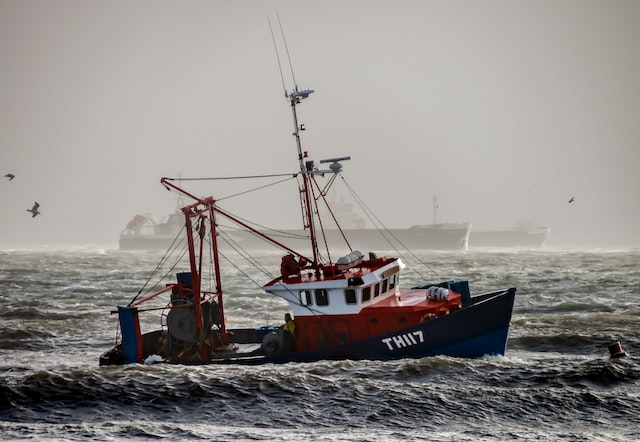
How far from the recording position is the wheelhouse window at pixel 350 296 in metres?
25.2

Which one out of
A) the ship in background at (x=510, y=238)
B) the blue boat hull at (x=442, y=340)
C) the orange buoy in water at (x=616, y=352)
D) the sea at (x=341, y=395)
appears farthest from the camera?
the ship in background at (x=510, y=238)

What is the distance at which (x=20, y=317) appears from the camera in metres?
40.8

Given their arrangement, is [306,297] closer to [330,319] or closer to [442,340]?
[330,319]

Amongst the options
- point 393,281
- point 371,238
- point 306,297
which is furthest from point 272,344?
point 371,238

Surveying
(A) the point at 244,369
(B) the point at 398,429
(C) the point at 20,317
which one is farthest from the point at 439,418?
(C) the point at 20,317

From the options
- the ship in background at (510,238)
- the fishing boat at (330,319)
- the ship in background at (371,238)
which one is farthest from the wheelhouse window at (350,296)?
the ship in background at (510,238)

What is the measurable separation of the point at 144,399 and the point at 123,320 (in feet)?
18.9

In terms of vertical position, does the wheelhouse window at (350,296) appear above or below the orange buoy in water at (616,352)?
above

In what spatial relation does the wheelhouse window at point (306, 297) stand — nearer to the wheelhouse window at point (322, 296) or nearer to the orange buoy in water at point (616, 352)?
the wheelhouse window at point (322, 296)

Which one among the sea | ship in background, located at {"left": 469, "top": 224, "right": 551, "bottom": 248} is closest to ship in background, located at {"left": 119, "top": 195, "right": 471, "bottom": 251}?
ship in background, located at {"left": 469, "top": 224, "right": 551, "bottom": 248}

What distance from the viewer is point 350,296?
25250 millimetres

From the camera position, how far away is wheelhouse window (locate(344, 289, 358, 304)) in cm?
2516

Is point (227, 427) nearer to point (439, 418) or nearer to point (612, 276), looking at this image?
point (439, 418)

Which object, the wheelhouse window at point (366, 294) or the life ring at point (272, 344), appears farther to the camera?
the life ring at point (272, 344)
